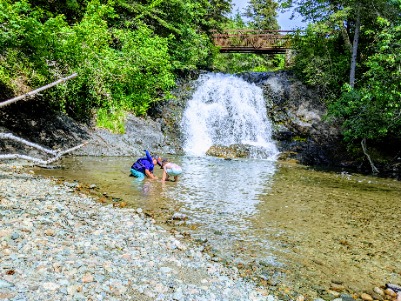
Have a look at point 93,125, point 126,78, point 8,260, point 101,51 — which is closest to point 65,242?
point 8,260

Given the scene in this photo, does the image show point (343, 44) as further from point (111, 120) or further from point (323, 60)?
point (111, 120)

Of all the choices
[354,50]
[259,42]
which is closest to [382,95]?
[354,50]

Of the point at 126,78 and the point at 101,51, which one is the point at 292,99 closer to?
the point at 126,78

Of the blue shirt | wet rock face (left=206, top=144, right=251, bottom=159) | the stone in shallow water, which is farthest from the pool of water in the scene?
wet rock face (left=206, top=144, right=251, bottom=159)

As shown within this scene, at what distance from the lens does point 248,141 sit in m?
23.3

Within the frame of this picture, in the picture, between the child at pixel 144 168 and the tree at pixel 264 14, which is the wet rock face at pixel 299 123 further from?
the tree at pixel 264 14

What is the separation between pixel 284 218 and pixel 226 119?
17.1 metres

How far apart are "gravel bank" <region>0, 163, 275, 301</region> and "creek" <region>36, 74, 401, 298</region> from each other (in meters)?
0.61

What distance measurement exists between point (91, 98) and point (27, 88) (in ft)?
9.93

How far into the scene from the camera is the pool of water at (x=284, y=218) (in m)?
4.89

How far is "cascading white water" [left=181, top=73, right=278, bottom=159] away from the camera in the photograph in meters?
22.8

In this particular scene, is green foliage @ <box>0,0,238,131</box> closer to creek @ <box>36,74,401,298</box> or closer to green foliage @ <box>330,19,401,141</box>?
creek @ <box>36,74,401,298</box>

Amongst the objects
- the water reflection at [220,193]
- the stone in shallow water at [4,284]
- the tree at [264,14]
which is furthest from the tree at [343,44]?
the tree at [264,14]

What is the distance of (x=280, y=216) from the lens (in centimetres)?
764
